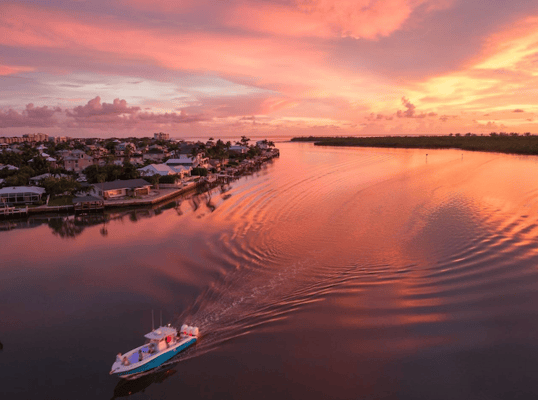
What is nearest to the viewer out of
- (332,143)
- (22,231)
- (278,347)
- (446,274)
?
(278,347)

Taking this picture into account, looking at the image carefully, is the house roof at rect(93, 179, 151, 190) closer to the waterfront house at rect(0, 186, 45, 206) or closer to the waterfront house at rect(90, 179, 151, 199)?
the waterfront house at rect(90, 179, 151, 199)

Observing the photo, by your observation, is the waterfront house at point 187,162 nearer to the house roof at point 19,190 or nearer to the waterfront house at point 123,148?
the house roof at point 19,190

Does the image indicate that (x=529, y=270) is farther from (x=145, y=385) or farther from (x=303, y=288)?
(x=145, y=385)

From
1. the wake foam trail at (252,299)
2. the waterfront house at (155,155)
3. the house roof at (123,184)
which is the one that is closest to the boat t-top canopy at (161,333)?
the wake foam trail at (252,299)

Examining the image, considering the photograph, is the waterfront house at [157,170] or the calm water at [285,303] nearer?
the calm water at [285,303]

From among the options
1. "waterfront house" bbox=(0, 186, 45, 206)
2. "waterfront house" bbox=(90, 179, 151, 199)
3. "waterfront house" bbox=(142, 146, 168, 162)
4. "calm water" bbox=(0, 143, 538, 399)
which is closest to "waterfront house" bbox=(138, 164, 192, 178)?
"waterfront house" bbox=(90, 179, 151, 199)

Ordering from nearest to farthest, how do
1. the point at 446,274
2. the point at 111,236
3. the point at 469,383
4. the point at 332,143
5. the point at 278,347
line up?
the point at 469,383, the point at 278,347, the point at 446,274, the point at 111,236, the point at 332,143

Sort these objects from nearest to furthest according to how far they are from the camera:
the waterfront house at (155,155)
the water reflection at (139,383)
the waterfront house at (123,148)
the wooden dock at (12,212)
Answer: the water reflection at (139,383) → the wooden dock at (12,212) → the waterfront house at (155,155) → the waterfront house at (123,148)

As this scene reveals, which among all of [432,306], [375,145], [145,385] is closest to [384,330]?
[432,306]
